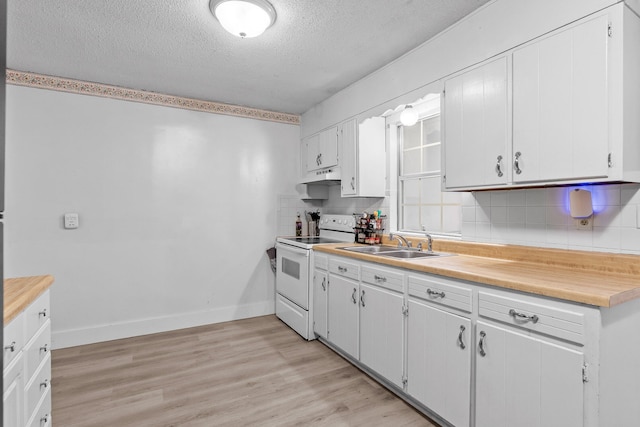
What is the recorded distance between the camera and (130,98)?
127 inches

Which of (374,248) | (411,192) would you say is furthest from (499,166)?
(374,248)

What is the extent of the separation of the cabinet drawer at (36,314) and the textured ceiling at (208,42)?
1678mm

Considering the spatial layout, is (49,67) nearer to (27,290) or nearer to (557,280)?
(27,290)

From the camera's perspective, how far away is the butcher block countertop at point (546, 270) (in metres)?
1.27

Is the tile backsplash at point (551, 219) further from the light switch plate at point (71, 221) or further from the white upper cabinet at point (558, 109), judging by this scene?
the light switch plate at point (71, 221)

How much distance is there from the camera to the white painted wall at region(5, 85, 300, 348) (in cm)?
290

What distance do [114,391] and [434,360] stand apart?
2.12m

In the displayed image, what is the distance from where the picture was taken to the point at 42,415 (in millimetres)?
1533

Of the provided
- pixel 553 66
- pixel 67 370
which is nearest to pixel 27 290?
pixel 67 370

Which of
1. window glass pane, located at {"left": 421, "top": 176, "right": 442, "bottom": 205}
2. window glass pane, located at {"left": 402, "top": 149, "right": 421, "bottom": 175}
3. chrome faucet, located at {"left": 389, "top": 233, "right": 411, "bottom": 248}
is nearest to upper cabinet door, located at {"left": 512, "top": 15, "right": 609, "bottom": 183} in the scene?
window glass pane, located at {"left": 421, "top": 176, "right": 442, "bottom": 205}

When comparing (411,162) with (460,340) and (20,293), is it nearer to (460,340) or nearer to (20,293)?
(460,340)

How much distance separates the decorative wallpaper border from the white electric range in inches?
55.4

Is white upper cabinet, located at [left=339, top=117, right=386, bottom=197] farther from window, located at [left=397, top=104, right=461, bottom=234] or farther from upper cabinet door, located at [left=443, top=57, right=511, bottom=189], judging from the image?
upper cabinet door, located at [left=443, top=57, right=511, bottom=189]

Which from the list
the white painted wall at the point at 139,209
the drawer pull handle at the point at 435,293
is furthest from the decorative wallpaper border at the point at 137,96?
the drawer pull handle at the point at 435,293
